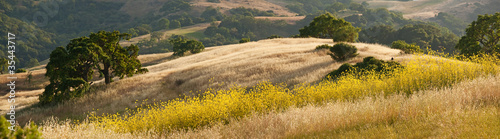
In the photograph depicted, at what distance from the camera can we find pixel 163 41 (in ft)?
459

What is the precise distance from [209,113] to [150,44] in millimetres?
139284

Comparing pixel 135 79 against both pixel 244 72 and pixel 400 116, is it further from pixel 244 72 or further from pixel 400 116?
pixel 400 116

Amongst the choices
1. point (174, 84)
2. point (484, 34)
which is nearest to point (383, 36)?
point (484, 34)

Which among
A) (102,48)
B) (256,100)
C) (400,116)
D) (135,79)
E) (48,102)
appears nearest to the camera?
(400,116)

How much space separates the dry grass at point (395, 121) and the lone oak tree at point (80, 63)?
45.9 feet

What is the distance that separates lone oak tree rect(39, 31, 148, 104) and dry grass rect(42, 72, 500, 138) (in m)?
14.0

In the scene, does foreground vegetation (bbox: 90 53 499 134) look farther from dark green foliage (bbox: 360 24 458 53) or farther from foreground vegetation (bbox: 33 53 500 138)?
dark green foliage (bbox: 360 24 458 53)

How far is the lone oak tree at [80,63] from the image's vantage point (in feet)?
62.7

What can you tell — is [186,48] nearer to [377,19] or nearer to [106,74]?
[106,74]

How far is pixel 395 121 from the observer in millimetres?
6098

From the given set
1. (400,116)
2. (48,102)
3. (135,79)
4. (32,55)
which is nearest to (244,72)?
(135,79)

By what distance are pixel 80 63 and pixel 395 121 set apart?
21.1 m

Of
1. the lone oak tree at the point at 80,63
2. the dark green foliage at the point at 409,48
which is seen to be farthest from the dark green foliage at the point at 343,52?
the lone oak tree at the point at 80,63

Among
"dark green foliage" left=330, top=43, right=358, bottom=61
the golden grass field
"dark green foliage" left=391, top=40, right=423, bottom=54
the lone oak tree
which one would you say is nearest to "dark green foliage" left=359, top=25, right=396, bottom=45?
"dark green foliage" left=391, top=40, right=423, bottom=54
